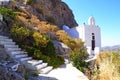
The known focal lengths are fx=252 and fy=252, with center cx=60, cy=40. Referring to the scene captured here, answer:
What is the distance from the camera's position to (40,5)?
30.2 meters

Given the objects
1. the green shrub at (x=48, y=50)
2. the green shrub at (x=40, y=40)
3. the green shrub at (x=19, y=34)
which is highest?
the green shrub at (x=19, y=34)

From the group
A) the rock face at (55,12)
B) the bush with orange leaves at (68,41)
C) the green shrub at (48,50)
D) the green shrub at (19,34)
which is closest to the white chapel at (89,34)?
the rock face at (55,12)

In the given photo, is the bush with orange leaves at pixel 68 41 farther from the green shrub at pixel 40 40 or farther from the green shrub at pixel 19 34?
the green shrub at pixel 19 34

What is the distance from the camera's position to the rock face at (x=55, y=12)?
98.1ft

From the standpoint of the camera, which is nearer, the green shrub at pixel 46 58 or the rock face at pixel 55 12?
the green shrub at pixel 46 58

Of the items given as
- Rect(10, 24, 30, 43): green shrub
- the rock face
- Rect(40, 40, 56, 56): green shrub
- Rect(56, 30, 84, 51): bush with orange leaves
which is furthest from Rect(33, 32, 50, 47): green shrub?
the rock face

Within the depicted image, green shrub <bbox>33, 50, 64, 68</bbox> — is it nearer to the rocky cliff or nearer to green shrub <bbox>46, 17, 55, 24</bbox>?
the rocky cliff

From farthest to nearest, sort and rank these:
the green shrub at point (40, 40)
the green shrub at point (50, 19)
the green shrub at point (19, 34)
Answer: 1. the green shrub at point (50, 19)
2. the green shrub at point (40, 40)
3. the green shrub at point (19, 34)

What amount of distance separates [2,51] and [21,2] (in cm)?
1852

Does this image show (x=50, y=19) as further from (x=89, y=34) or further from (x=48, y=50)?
(x=48, y=50)

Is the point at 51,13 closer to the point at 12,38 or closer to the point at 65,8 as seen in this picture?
the point at 65,8

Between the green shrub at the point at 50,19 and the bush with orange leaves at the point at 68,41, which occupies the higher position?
the green shrub at the point at 50,19

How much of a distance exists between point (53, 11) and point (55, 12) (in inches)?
24.3

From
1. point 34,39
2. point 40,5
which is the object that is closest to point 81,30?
point 40,5
